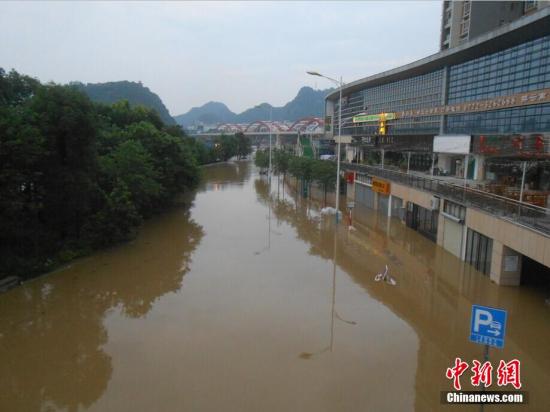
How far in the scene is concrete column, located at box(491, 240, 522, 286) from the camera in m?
14.6

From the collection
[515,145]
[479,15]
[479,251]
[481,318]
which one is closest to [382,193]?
[515,145]

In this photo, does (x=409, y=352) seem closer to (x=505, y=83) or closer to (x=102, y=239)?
(x=102, y=239)

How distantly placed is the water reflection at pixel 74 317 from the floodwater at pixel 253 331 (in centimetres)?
4

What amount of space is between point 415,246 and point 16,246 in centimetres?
1754

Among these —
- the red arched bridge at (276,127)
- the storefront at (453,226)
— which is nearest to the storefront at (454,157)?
the storefront at (453,226)

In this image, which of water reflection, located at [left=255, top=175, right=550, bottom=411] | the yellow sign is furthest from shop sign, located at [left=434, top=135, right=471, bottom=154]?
water reflection, located at [left=255, top=175, right=550, bottom=411]

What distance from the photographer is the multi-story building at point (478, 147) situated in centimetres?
1513

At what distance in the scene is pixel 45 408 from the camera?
814cm

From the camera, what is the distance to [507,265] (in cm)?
1473

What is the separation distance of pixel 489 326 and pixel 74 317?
11.1 metres

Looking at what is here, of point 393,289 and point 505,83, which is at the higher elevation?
point 505,83

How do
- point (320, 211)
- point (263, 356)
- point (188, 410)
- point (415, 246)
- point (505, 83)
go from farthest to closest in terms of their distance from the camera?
point (320, 211)
point (505, 83)
point (415, 246)
point (263, 356)
point (188, 410)

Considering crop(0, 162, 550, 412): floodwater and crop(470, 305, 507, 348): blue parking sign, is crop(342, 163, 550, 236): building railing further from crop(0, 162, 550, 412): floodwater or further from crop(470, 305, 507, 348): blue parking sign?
crop(470, 305, 507, 348): blue parking sign

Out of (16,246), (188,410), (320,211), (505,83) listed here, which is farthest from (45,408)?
(505,83)
